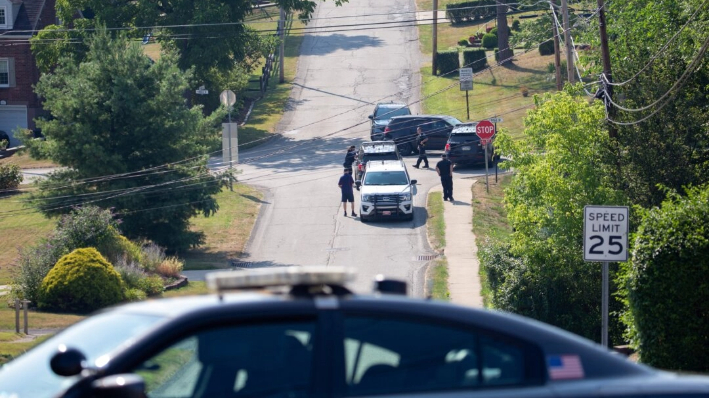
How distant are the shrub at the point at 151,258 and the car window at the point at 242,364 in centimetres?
2279

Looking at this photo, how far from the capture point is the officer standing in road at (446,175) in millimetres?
31172

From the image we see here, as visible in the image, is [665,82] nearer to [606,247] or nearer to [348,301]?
[606,247]

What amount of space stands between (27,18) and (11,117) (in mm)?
5953

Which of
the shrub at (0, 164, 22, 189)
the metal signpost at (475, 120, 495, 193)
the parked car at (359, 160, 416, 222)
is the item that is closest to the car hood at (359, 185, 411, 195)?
the parked car at (359, 160, 416, 222)

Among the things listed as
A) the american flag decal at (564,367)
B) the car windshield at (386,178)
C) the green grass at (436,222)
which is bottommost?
the green grass at (436,222)

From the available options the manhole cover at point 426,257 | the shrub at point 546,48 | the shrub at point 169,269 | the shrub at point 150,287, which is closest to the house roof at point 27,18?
the shrub at point 546,48

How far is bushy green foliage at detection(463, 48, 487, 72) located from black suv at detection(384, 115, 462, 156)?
16422 mm

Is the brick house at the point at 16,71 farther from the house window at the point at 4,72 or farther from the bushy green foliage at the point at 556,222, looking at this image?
the bushy green foliage at the point at 556,222

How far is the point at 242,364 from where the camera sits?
379cm

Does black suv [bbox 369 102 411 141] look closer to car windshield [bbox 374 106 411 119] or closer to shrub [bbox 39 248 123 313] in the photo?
car windshield [bbox 374 106 411 119]

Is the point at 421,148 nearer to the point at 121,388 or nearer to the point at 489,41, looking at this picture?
the point at 489,41

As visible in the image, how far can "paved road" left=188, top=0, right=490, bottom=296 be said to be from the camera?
90.3 ft

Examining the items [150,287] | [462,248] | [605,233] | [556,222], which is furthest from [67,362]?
[462,248]

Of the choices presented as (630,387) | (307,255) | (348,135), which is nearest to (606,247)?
(630,387)
